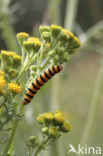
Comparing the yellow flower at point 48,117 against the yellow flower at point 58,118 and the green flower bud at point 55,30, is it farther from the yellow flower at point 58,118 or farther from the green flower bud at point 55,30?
the green flower bud at point 55,30

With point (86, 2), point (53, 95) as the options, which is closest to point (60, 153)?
point (53, 95)

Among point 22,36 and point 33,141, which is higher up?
point 22,36

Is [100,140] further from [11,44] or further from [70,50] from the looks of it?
[70,50]

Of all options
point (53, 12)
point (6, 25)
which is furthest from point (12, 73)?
point (53, 12)

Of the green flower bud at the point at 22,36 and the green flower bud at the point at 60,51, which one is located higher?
the green flower bud at the point at 22,36

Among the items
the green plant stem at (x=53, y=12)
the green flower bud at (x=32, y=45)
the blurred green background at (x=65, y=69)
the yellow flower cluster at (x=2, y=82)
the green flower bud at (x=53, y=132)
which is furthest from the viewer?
the green plant stem at (x=53, y=12)

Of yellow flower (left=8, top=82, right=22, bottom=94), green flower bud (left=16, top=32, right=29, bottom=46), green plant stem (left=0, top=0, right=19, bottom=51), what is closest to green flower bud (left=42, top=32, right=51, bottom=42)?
green flower bud (left=16, top=32, right=29, bottom=46)

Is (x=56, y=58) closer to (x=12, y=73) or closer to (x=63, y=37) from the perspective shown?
(x=63, y=37)

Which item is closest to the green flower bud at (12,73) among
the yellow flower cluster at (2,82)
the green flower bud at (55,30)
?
the yellow flower cluster at (2,82)
